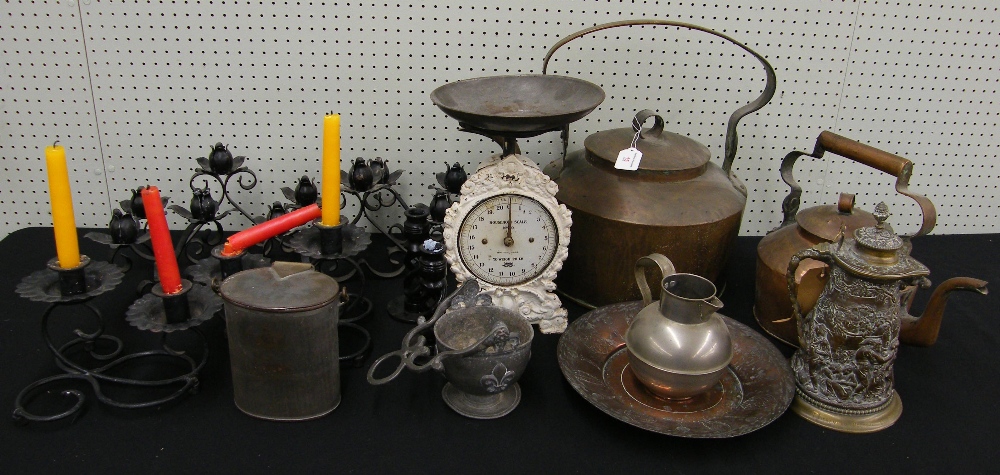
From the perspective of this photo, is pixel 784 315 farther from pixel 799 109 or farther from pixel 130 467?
pixel 130 467

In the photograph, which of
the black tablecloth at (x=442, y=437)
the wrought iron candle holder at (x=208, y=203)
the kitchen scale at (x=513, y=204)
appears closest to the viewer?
the black tablecloth at (x=442, y=437)

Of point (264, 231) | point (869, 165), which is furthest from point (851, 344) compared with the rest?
point (264, 231)

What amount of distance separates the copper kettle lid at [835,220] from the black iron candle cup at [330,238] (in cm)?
95

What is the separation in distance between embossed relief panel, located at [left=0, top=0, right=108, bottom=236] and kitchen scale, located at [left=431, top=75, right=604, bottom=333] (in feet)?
3.27

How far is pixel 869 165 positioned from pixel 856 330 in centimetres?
43

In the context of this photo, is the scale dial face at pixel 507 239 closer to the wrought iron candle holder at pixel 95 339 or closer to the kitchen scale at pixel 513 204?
the kitchen scale at pixel 513 204

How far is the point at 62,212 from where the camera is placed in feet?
3.75

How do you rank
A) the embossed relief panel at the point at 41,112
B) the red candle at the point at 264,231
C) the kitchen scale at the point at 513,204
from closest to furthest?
1. the red candle at the point at 264,231
2. the kitchen scale at the point at 513,204
3. the embossed relief panel at the point at 41,112

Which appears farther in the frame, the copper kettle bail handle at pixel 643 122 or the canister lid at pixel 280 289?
the copper kettle bail handle at pixel 643 122

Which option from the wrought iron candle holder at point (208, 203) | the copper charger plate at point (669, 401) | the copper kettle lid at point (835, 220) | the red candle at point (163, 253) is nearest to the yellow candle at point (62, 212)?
the red candle at point (163, 253)

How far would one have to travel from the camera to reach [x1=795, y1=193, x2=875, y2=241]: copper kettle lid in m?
1.40

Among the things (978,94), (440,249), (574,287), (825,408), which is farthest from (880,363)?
(978,94)

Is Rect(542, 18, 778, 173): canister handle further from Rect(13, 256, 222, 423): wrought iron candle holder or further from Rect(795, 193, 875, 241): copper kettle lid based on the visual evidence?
Rect(13, 256, 222, 423): wrought iron candle holder

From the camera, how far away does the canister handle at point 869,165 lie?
1304 millimetres
